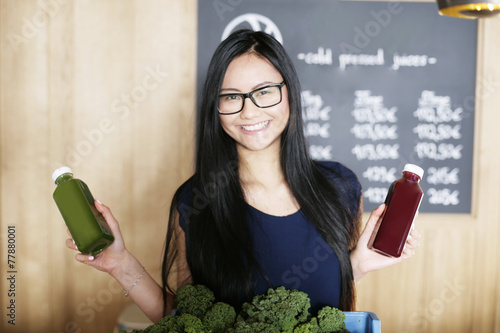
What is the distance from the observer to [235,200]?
50.7 inches

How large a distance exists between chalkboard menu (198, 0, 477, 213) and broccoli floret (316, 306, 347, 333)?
141 centimetres

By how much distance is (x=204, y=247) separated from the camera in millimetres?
1216

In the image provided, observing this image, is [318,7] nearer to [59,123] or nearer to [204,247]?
[59,123]

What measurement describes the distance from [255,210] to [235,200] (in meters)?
0.06

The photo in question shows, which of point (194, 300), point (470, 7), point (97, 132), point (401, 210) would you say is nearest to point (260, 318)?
point (194, 300)

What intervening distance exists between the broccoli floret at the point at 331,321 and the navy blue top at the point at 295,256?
1.12 ft

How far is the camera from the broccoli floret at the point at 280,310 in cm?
84

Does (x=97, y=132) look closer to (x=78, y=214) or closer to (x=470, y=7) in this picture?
(x=78, y=214)

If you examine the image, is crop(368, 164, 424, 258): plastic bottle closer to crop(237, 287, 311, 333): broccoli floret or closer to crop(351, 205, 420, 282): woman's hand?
crop(351, 205, 420, 282): woman's hand

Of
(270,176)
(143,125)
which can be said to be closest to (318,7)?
(143,125)

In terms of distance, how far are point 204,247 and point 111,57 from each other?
1.27 metres

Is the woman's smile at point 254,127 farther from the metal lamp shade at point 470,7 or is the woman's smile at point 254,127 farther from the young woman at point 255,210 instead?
the metal lamp shade at point 470,7

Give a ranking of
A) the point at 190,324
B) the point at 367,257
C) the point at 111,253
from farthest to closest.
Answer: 1. the point at 367,257
2. the point at 111,253
3. the point at 190,324

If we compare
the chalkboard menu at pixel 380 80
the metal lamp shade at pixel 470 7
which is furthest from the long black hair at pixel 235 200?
the chalkboard menu at pixel 380 80
